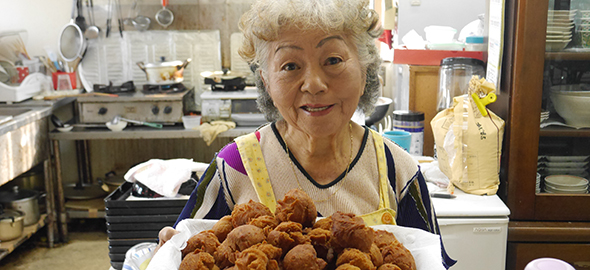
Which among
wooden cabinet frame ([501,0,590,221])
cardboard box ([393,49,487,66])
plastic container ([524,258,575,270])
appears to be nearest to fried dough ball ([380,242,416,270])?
plastic container ([524,258,575,270])

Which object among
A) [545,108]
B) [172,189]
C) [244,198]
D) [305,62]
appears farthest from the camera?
[172,189]

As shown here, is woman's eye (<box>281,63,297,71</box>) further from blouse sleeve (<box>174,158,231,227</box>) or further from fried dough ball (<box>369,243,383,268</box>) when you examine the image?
fried dough ball (<box>369,243,383,268</box>)

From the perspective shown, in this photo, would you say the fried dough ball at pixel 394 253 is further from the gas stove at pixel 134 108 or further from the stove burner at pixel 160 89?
the stove burner at pixel 160 89

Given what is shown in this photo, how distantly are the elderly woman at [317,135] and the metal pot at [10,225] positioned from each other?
9.33ft

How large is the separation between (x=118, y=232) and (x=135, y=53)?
252 cm

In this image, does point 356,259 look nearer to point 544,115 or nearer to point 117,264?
point 544,115

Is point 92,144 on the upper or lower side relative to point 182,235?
lower

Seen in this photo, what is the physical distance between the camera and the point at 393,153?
4.99 feet

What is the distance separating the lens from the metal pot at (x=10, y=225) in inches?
145

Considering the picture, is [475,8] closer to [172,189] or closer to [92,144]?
[172,189]

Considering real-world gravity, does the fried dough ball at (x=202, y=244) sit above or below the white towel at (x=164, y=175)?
above

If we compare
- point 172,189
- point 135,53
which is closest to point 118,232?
point 172,189

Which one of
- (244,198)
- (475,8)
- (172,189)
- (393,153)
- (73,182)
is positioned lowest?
(73,182)

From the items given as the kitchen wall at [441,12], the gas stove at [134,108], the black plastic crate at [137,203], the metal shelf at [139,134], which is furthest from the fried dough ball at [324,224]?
the gas stove at [134,108]
